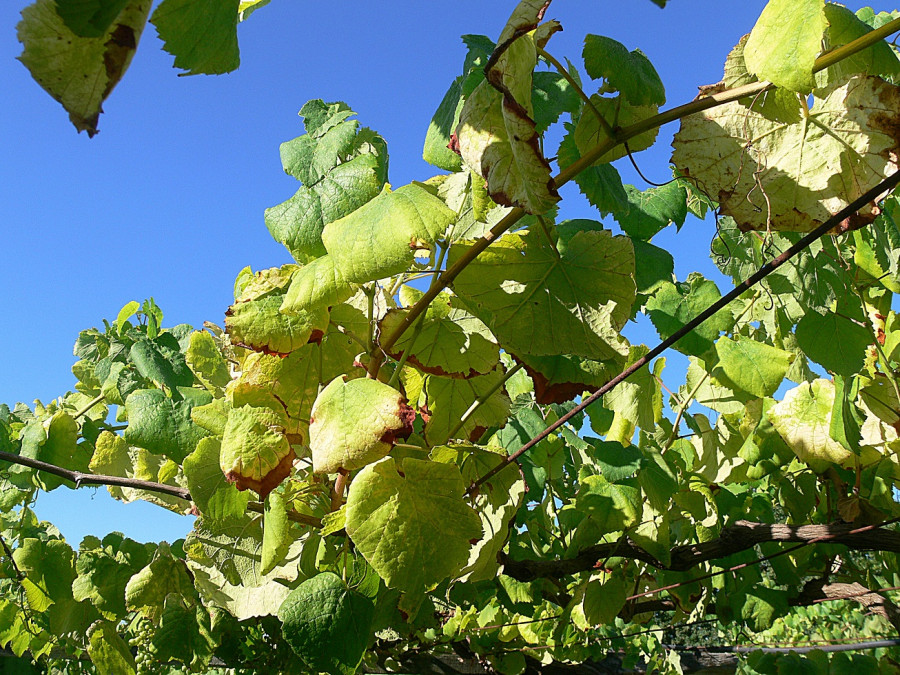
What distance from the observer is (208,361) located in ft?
5.15

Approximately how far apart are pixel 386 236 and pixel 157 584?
112 cm

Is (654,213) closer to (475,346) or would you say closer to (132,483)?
(475,346)

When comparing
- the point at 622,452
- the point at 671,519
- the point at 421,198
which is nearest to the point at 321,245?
the point at 421,198

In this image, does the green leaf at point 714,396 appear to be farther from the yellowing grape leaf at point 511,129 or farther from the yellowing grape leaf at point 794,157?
the yellowing grape leaf at point 511,129

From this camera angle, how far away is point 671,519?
76.7 inches

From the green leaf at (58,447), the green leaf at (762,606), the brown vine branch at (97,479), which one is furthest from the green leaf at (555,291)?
the green leaf at (762,606)

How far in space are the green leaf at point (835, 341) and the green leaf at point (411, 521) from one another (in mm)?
772

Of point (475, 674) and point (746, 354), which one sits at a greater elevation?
point (746, 354)

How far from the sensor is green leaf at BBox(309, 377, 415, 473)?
30.0 inches

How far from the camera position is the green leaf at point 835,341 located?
121cm

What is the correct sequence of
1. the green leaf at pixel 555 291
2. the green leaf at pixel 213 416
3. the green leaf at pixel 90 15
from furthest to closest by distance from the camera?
1. the green leaf at pixel 213 416
2. the green leaf at pixel 555 291
3. the green leaf at pixel 90 15

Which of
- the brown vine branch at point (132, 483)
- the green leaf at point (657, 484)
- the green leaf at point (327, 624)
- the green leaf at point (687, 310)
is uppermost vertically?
the green leaf at point (687, 310)

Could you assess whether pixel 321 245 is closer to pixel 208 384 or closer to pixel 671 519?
pixel 208 384

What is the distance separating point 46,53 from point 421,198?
44 centimetres
